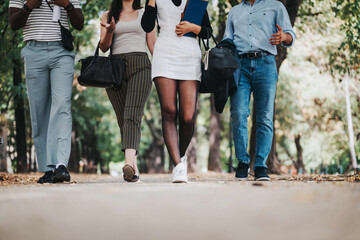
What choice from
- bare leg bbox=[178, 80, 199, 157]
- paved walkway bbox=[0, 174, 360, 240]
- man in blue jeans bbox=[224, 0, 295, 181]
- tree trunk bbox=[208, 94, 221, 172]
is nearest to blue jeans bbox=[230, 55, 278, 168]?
man in blue jeans bbox=[224, 0, 295, 181]

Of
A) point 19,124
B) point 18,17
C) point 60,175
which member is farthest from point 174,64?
point 19,124

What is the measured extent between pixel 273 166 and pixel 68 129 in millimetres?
6653

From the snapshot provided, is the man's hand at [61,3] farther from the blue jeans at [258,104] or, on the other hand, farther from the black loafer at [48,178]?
the blue jeans at [258,104]

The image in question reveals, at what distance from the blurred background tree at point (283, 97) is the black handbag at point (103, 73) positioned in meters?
5.31

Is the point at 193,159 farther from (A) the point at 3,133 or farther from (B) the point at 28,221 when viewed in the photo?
(B) the point at 28,221

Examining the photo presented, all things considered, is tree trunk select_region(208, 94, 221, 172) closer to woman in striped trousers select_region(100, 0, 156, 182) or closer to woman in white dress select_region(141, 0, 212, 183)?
woman in striped trousers select_region(100, 0, 156, 182)

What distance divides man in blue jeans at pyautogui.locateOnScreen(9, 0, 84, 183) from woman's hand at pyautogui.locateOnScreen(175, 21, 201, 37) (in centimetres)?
145

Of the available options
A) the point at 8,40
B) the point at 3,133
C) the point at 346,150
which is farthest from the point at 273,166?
the point at 346,150

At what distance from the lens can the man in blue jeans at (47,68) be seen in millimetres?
6105

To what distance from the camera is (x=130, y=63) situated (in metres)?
6.13

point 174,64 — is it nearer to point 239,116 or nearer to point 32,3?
point 239,116

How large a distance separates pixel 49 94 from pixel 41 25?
2.85ft

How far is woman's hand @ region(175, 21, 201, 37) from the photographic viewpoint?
18.3 feet

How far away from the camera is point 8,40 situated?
14242 millimetres
